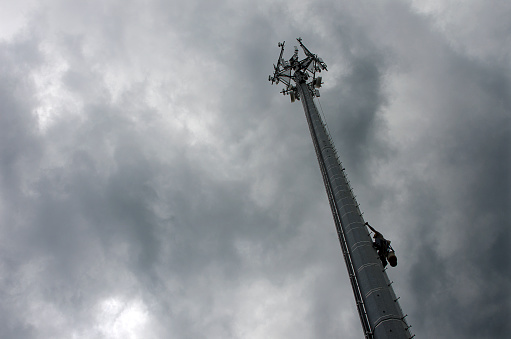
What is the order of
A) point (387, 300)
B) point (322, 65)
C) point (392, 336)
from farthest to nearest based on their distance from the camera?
1. point (322, 65)
2. point (387, 300)
3. point (392, 336)

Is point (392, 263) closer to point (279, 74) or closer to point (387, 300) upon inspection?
point (387, 300)

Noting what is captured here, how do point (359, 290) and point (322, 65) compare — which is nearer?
point (359, 290)

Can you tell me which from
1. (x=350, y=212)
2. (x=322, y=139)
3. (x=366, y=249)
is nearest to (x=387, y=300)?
(x=366, y=249)

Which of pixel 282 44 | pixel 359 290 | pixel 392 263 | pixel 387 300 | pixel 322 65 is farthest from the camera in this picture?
pixel 282 44

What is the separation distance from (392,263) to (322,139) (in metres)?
12.4

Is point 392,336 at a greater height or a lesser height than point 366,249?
lesser

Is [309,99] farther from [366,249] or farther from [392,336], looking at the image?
[392,336]

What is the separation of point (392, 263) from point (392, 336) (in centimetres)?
708

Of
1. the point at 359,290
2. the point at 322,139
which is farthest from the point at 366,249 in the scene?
the point at 322,139

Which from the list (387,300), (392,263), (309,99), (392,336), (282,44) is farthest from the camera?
(282,44)

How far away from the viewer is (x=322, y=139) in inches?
1217

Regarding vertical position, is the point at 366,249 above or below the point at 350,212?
below

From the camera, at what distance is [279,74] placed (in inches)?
1897

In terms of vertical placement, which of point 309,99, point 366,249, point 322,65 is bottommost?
point 366,249
